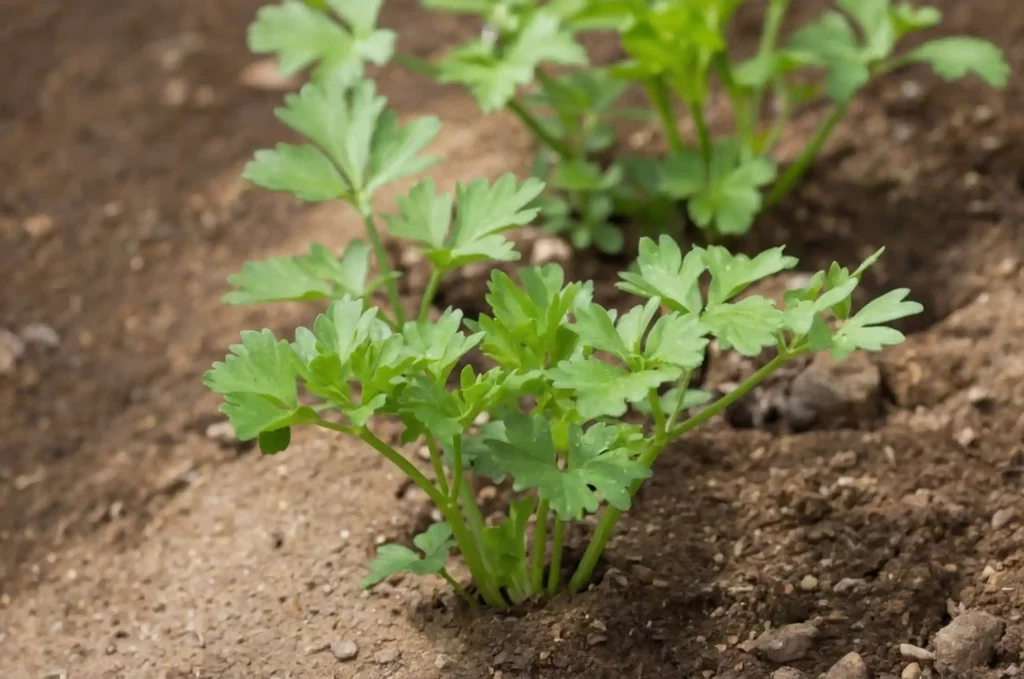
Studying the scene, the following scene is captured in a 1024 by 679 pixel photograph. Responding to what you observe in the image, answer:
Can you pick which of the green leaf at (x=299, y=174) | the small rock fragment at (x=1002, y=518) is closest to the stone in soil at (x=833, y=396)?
the small rock fragment at (x=1002, y=518)

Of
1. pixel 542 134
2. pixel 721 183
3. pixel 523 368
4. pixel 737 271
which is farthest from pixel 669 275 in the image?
pixel 542 134

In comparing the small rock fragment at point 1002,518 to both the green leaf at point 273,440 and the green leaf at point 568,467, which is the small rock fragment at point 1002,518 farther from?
the green leaf at point 273,440

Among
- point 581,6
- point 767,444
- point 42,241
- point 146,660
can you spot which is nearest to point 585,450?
point 767,444

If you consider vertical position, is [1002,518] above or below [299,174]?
below

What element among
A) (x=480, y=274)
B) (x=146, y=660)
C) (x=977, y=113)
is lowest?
(x=146, y=660)

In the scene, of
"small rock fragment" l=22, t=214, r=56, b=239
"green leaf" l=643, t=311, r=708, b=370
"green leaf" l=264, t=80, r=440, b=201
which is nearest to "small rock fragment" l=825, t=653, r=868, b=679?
"green leaf" l=643, t=311, r=708, b=370

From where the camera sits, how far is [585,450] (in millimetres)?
1160

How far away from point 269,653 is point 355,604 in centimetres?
12

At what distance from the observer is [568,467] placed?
1166 mm

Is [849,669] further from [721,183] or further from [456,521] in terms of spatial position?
[721,183]

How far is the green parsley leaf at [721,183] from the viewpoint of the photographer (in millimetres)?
1716

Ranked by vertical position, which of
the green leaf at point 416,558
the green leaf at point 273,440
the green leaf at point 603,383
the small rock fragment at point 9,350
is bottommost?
the small rock fragment at point 9,350

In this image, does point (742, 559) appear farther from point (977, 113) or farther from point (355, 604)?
point (977, 113)

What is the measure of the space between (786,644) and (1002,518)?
0.35 m
